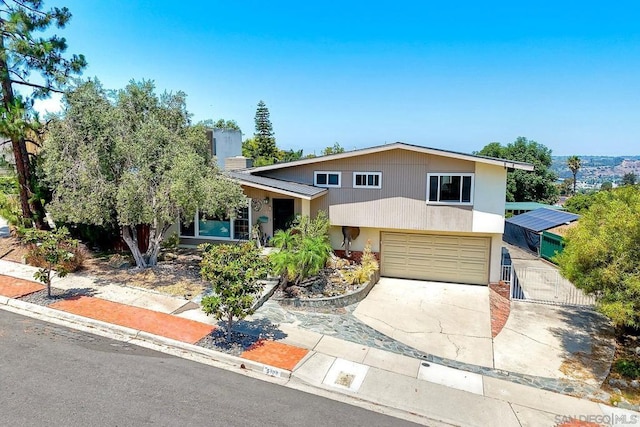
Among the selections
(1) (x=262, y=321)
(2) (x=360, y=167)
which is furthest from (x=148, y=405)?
(2) (x=360, y=167)

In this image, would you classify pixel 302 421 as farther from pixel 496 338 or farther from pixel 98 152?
pixel 98 152

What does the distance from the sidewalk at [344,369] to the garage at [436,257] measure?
7.62 m

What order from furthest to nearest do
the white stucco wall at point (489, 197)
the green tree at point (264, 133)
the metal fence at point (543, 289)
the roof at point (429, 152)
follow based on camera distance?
1. the green tree at point (264, 133)
2. the white stucco wall at point (489, 197)
3. the metal fence at point (543, 289)
4. the roof at point (429, 152)

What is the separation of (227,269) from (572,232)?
9.24 meters

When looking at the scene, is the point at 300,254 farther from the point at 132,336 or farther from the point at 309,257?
the point at 132,336

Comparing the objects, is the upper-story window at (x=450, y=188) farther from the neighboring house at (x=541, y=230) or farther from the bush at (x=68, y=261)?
the bush at (x=68, y=261)

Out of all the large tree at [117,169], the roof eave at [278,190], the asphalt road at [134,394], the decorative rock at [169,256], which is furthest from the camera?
the decorative rock at [169,256]

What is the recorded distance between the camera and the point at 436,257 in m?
16.7

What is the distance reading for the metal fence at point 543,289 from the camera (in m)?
14.7

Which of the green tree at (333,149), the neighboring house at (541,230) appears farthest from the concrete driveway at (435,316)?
the green tree at (333,149)

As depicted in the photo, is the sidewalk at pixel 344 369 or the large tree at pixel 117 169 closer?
the sidewalk at pixel 344 369

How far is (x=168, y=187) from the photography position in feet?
39.7

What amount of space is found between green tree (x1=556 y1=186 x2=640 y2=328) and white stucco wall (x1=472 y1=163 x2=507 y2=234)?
169 inches

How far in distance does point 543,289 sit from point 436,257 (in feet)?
16.4
